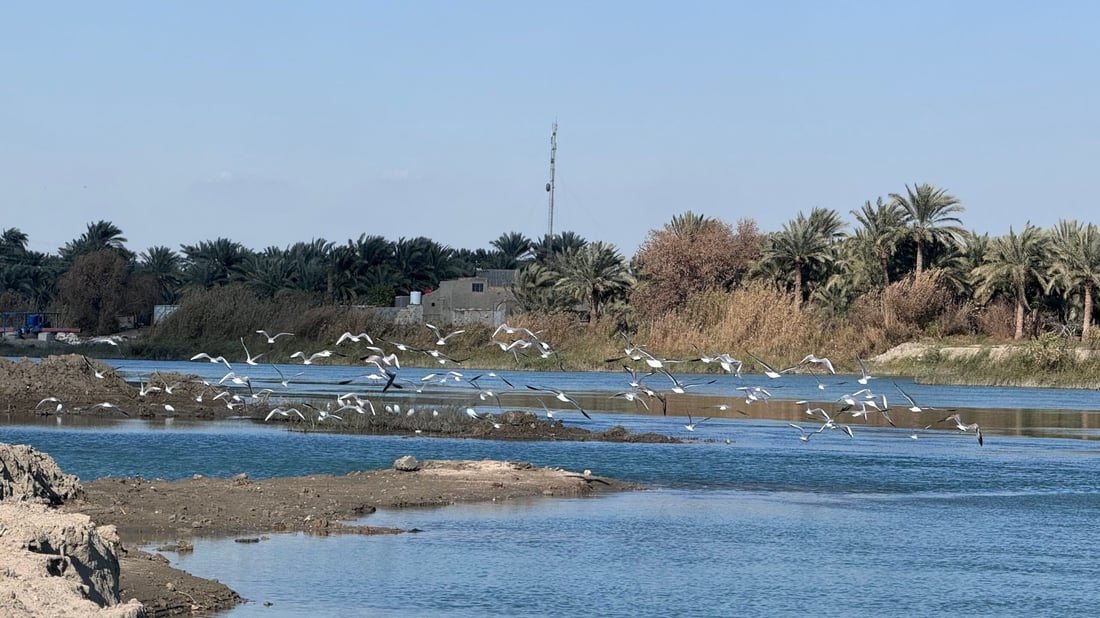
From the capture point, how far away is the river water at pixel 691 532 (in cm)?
1753

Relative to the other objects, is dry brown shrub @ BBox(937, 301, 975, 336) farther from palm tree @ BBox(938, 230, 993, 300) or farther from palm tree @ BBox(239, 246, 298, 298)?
palm tree @ BBox(239, 246, 298, 298)

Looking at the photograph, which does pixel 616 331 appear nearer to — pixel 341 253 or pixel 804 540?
pixel 341 253

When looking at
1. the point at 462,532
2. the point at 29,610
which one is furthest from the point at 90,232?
the point at 29,610

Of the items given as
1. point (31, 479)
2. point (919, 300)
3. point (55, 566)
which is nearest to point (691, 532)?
point (31, 479)

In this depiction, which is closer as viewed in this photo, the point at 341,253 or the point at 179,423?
the point at 179,423

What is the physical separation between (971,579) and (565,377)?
65039 mm

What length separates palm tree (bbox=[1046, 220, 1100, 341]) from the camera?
8325 centimetres

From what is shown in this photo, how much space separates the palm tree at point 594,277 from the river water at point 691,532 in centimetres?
5568

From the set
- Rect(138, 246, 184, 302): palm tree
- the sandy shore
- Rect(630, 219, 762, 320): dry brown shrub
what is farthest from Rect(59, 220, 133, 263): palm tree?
the sandy shore

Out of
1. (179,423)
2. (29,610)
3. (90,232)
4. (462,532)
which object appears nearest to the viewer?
(29,610)

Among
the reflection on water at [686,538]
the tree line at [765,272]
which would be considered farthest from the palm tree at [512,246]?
the reflection on water at [686,538]

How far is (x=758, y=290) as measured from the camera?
89.6 meters

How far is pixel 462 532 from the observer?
867 inches

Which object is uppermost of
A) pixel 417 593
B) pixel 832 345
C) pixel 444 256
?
pixel 444 256
